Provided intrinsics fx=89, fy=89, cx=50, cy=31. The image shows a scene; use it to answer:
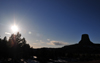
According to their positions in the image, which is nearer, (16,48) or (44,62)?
(44,62)

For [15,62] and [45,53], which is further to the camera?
[15,62]

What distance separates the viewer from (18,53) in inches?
1054

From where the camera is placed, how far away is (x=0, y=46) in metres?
28.6

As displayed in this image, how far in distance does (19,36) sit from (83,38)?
5487 inches

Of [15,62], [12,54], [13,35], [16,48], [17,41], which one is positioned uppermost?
[13,35]

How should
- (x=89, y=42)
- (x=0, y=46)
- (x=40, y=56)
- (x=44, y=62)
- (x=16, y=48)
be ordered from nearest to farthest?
1. (x=44, y=62)
2. (x=40, y=56)
3. (x=16, y=48)
4. (x=0, y=46)
5. (x=89, y=42)

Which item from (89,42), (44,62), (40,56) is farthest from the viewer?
(89,42)

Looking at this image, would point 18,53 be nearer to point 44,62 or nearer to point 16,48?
point 16,48

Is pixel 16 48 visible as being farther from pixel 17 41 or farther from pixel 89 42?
pixel 89 42

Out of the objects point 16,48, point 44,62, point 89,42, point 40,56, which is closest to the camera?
point 44,62

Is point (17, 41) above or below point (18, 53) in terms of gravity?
above

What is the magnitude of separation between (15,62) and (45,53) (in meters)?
23.9

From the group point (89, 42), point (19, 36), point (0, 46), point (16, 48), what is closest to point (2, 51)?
point (0, 46)

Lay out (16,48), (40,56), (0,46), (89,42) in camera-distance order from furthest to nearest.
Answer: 1. (89,42)
2. (0,46)
3. (16,48)
4. (40,56)
